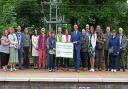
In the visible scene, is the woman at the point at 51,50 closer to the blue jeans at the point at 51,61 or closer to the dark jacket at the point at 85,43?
the blue jeans at the point at 51,61

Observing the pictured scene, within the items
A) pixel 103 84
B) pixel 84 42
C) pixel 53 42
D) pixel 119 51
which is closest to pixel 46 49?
pixel 53 42

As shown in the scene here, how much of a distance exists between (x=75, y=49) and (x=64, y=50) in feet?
1.44

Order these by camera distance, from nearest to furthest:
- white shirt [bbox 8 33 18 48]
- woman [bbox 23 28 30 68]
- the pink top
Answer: white shirt [bbox 8 33 18 48]
the pink top
woman [bbox 23 28 30 68]

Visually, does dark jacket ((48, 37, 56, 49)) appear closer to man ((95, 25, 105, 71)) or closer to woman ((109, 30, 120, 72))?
man ((95, 25, 105, 71))

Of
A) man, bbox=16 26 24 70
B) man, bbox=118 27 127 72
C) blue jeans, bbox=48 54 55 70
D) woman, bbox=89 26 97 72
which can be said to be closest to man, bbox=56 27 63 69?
blue jeans, bbox=48 54 55 70

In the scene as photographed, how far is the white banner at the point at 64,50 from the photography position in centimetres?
1758

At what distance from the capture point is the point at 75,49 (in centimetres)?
1756

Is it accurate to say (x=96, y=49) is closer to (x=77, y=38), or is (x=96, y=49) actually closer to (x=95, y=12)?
(x=77, y=38)

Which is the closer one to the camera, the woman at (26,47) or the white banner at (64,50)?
the white banner at (64,50)

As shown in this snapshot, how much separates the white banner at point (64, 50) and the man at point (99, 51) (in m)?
1.08

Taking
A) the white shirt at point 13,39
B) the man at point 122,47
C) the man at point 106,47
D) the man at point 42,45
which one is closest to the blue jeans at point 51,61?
the man at point 42,45

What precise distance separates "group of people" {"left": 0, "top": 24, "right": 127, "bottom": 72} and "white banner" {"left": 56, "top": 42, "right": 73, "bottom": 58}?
0.45 feet

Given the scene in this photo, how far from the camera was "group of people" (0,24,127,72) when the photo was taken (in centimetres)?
1758

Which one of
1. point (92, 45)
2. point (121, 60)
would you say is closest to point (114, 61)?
point (121, 60)
